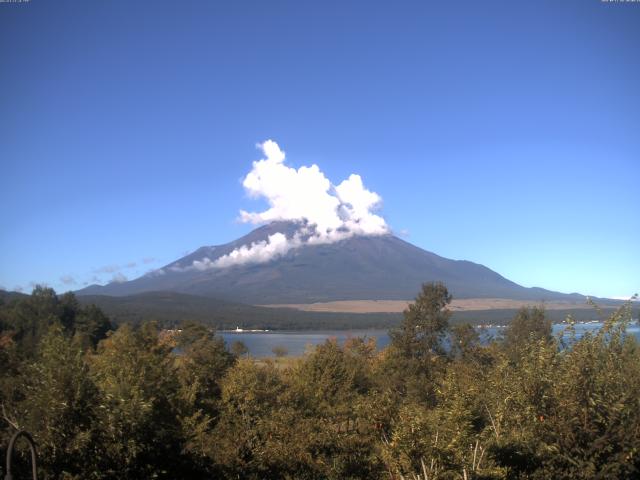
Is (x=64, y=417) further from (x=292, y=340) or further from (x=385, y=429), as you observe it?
(x=292, y=340)

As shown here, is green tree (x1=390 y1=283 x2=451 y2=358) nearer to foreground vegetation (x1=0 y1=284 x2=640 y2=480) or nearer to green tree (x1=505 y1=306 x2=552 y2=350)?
green tree (x1=505 y1=306 x2=552 y2=350)

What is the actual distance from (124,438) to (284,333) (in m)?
Answer: 170

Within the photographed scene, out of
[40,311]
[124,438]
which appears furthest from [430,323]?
[40,311]

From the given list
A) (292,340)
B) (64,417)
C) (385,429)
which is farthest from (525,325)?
(292,340)

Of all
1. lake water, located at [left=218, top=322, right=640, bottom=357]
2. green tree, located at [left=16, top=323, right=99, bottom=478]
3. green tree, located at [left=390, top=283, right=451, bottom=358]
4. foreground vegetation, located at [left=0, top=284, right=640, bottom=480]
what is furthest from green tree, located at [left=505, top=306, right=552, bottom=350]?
green tree, located at [left=16, top=323, right=99, bottom=478]

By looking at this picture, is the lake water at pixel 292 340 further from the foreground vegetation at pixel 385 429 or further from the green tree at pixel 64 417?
the green tree at pixel 64 417

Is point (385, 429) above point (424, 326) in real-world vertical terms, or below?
below

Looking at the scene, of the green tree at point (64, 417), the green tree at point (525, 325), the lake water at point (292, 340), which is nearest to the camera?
the green tree at point (64, 417)

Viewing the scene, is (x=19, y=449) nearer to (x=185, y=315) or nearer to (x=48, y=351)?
(x=48, y=351)

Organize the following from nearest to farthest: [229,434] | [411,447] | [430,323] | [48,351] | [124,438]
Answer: [411,447]
[124,438]
[48,351]
[229,434]
[430,323]

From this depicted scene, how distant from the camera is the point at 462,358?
41.8 m

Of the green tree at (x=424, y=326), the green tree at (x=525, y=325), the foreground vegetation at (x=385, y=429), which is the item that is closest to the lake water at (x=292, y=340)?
the green tree at (x=525, y=325)

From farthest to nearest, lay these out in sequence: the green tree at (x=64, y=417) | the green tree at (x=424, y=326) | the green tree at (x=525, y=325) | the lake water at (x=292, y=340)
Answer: the lake water at (x=292, y=340)
the green tree at (x=525, y=325)
the green tree at (x=424, y=326)
the green tree at (x=64, y=417)

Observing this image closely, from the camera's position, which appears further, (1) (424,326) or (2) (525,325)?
(2) (525,325)
